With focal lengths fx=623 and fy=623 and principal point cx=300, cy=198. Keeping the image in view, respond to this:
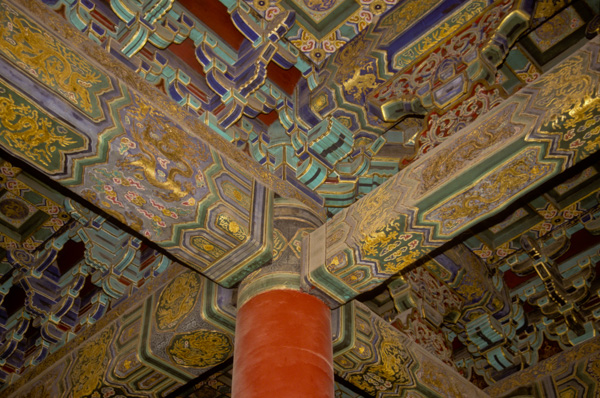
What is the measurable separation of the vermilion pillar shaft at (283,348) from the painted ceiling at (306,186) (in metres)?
0.18

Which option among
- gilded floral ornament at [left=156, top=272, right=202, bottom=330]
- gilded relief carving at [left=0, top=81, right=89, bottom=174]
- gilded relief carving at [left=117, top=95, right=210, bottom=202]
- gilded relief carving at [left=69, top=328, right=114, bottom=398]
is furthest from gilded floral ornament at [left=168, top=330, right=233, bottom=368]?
gilded relief carving at [left=0, top=81, right=89, bottom=174]

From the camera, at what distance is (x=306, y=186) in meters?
3.87

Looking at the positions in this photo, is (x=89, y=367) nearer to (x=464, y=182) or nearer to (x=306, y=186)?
(x=306, y=186)

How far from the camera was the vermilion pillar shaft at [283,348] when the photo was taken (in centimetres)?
281

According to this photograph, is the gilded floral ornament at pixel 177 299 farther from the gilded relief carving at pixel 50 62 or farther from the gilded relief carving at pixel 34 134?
the gilded relief carving at pixel 50 62

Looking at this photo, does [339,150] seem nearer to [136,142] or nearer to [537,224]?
[136,142]

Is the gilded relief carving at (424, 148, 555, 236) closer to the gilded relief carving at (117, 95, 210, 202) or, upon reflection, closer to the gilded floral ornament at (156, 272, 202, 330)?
the gilded relief carving at (117, 95, 210, 202)

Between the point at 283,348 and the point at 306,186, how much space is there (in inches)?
48.0

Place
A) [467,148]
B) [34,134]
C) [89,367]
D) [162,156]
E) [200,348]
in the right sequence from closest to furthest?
[34,134] < [467,148] < [162,156] < [200,348] < [89,367]

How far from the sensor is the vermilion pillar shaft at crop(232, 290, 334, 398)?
2.81m

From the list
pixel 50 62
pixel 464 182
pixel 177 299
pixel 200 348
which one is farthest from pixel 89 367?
pixel 464 182

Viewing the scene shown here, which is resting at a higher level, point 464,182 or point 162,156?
point 162,156

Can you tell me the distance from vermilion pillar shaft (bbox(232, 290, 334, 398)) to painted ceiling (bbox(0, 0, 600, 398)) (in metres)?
0.18

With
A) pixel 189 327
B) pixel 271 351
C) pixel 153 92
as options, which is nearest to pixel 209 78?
pixel 153 92
